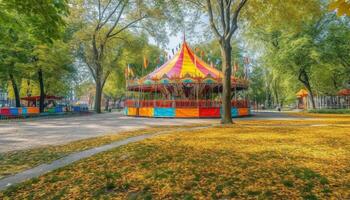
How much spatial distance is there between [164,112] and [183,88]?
428 cm

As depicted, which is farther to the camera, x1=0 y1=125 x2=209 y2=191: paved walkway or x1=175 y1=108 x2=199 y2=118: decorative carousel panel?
x1=175 y1=108 x2=199 y2=118: decorative carousel panel

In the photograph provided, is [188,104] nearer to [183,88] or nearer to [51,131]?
[183,88]

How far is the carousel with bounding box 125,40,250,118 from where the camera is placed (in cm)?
2881

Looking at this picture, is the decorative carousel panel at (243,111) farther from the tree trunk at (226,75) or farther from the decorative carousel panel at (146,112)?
the tree trunk at (226,75)

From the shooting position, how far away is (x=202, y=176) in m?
5.89

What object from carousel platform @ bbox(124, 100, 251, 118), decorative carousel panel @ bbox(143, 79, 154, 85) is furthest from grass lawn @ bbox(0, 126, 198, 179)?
decorative carousel panel @ bbox(143, 79, 154, 85)

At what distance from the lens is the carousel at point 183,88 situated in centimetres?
2881

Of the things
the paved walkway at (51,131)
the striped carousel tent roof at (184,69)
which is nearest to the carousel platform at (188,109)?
the striped carousel tent roof at (184,69)

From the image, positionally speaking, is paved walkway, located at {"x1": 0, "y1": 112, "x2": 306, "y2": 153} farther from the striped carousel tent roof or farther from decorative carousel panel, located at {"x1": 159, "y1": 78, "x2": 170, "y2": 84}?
the striped carousel tent roof

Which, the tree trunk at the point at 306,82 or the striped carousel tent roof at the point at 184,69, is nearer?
the striped carousel tent roof at the point at 184,69

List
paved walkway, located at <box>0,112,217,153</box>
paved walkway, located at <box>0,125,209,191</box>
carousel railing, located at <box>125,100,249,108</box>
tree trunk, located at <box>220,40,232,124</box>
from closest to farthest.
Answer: paved walkway, located at <box>0,125,209,191</box> < paved walkway, located at <box>0,112,217,153</box> < tree trunk, located at <box>220,40,232,124</box> < carousel railing, located at <box>125,100,249,108</box>

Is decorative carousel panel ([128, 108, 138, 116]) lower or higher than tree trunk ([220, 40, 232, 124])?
lower

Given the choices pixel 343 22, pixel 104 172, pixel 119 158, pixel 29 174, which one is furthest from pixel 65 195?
pixel 343 22

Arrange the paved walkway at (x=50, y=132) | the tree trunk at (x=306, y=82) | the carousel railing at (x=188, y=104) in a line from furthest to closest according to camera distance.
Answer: the tree trunk at (x=306, y=82)
the carousel railing at (x=188, y=104)
the paved walkway at (x=50, y=132)
